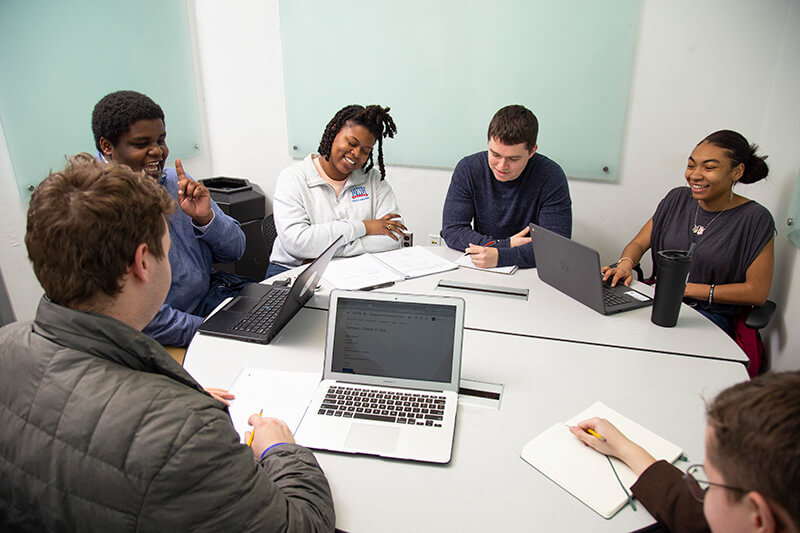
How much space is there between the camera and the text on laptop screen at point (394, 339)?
120cm

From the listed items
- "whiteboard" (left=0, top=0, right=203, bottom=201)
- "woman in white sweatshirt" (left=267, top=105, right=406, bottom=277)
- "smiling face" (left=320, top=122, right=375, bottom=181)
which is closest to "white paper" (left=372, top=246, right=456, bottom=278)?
"woman in white sweatshirt" (left=267, top=105, right=406, bottom=277)

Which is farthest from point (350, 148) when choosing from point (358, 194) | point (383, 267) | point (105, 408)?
point (105, 408)

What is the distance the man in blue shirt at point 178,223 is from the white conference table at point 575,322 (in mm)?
463

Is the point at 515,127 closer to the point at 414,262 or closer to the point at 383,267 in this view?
the point at 414,262

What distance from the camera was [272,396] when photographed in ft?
3.93

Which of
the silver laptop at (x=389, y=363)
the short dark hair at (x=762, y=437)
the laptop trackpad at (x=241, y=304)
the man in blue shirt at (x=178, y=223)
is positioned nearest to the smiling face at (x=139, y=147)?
the man in blue shirt at (x=178, y=223)

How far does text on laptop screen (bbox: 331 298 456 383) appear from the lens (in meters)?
1.20

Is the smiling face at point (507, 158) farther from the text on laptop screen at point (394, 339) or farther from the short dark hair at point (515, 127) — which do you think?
the text on laptop screen at point (394, 339)

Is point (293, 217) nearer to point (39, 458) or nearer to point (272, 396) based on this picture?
point (272, 396)

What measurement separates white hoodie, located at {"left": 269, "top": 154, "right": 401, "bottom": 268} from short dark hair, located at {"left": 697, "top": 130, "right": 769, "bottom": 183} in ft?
4.72

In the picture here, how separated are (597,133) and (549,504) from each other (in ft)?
8.16

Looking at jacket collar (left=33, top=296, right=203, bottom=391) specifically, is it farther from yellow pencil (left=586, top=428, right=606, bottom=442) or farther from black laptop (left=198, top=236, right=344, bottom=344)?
yellow pencil (left=586, top=428, right=606, bottom=442)

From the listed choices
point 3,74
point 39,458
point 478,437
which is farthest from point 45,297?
point 3,74

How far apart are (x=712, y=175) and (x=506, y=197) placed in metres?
0.86
